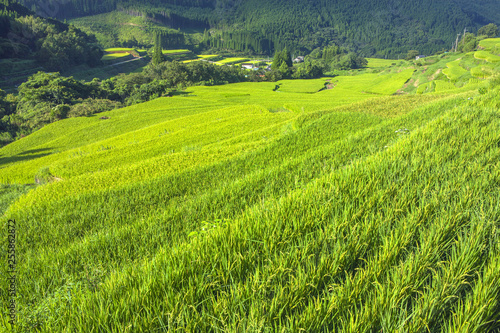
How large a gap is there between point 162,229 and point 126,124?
31320 millimetres

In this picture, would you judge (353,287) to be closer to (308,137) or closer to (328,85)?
(308,137)

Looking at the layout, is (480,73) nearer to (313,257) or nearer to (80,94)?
(313,257)

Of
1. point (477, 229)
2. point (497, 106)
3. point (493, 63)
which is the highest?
point (493, 63)

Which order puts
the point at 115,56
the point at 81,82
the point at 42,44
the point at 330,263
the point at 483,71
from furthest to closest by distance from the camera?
the point at 115,56 → the point at 42,44 → the point at 81,82 → the point at 483,71 → the point at 330,263

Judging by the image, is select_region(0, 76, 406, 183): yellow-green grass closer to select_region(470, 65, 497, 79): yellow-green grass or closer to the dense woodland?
the dense woodland

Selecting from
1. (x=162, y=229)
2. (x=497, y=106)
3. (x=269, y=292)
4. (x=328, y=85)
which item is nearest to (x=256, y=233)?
(x=269, y=292)

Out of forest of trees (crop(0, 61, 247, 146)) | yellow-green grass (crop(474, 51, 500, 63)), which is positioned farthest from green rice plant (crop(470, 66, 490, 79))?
forest of trees (crop(0, 61, 247, 146))

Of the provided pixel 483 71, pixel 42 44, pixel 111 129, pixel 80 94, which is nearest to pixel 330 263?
pixel 111 129

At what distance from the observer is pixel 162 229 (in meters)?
4.12

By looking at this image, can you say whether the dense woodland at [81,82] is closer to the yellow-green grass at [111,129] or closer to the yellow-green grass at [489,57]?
the yellow-green grass at [111,129]

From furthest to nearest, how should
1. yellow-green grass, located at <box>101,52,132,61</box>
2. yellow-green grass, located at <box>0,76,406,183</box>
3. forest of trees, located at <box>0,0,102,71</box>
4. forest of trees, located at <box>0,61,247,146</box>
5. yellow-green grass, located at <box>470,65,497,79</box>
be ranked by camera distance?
yellow-green grass, located at <box>101,52,132,61</box>, forest of trees, located at <box>0,0,102,71</box>, forest of trees, located at <box>0,61,247,146</box>, yellow-green grass, located at <box>470,65,497,79</box>, yellow-green grass, located at <box>0,76,406,183</box>

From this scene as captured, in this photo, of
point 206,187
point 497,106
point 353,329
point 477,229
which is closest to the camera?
point 353,329

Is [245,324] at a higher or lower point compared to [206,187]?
higher

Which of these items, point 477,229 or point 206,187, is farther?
point 206,187
